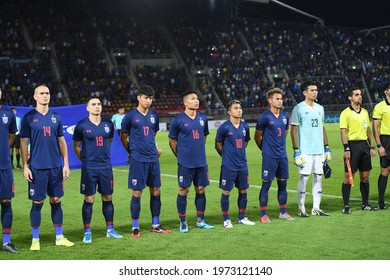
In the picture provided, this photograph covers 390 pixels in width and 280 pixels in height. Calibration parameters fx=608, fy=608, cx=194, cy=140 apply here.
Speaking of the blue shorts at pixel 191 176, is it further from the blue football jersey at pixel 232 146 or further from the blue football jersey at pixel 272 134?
the blue football jersey at pixel 272 134

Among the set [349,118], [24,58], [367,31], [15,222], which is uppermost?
[367,31]

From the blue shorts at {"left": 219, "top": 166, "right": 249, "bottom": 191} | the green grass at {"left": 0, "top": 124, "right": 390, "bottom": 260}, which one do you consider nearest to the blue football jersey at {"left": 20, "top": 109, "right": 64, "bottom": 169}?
the green grass at {"left": 0, "top": 124, "right": 390, "bottom": 260}

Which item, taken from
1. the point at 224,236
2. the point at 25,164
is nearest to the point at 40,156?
the point at 25,164

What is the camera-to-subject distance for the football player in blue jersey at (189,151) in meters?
9.09

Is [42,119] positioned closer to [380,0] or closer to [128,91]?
[128,91]

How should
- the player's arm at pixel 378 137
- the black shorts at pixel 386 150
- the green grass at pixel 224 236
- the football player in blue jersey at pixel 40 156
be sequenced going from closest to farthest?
the green grass at pixel 224 236 → the football player in blue jersey at pixel 40 156 → the player's arm at pixel 378 137 → the black shorts at pixel 386 150

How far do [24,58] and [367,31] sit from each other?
3538cm

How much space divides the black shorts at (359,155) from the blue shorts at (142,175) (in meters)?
3.50

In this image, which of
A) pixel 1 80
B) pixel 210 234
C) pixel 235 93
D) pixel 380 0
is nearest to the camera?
pixel 210 234

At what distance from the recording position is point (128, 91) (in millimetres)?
44125

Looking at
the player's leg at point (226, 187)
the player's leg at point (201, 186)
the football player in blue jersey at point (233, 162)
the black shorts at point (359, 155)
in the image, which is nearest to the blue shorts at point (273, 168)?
the football player in blue jersey at point (233, 162)

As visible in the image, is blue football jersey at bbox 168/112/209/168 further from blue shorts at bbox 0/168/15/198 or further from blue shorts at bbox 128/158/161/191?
blue shorts at bbox 0/168/15/198

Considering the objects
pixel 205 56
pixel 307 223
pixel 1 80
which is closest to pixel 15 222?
pixel 307 223

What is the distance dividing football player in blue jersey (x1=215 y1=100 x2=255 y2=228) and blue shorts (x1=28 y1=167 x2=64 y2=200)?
8.56 feet
